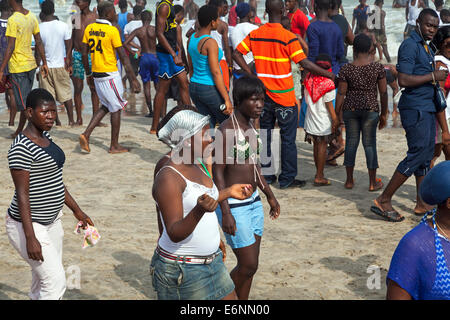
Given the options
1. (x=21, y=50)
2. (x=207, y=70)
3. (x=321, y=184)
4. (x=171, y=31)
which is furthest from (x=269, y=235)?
(x=21, y=50)

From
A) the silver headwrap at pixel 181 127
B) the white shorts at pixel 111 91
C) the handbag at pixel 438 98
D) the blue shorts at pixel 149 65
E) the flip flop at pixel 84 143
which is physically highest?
the silver headwrap at pixel 181 127

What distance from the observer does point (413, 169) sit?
6.68 m

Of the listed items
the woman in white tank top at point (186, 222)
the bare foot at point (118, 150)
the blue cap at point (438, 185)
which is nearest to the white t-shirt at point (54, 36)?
the bare foot at point (118, 150)

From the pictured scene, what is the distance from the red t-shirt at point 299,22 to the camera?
1060 centimetres

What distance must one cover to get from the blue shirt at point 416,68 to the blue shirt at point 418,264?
386cm

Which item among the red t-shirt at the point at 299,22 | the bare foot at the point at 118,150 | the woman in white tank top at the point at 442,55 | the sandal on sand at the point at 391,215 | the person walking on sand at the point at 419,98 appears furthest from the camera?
the red t-shirt at the point at 299,22

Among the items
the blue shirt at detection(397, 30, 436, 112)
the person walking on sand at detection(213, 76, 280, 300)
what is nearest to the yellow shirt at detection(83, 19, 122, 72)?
the blue shirt at detection(397, 30, 436, 112)

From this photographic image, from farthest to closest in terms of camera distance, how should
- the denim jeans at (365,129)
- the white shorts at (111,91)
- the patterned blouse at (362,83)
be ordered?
the white shorts at (111,91)
the denim jeans at (365,129)
the patterned blouse at (362,83)

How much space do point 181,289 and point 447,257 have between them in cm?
139

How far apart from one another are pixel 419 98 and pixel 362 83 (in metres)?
1.04

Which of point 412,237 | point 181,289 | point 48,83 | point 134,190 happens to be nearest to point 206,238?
point 181,289

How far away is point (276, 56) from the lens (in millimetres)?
7773

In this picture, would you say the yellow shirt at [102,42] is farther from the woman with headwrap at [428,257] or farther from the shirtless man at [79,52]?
the woman with headwrap at [428,257]

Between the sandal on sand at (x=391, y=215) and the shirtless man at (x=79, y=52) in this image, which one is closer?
the sandal on sand at (x=391, y=215)
